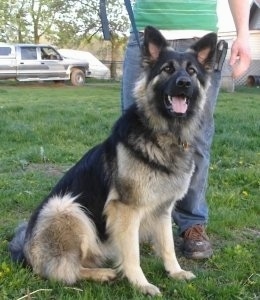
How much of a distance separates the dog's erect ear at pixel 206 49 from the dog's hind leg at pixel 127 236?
1055 millimetres

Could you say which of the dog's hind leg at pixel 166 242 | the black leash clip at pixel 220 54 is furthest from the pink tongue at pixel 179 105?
the dog's hind leg at pixel 166 242

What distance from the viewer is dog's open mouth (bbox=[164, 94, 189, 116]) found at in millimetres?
2953

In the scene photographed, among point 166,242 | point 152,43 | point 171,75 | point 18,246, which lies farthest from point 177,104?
point 18,246

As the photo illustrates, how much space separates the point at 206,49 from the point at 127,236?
1291mm

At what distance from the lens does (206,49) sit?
308cm

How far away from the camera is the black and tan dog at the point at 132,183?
116 inches

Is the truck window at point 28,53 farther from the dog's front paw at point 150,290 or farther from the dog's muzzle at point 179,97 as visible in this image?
the dog's front paw at point 150,290

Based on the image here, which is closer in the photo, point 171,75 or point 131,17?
point 171,75

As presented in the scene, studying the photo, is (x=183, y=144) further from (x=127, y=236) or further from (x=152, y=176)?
(x=127, y=236)

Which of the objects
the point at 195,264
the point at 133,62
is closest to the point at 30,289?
the point at 195,264

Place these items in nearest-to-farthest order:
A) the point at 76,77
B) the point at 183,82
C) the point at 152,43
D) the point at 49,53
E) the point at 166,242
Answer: the point at 183,82, the point at 152,43, the point at 166,242, the point at 49,53, the point at 76,77

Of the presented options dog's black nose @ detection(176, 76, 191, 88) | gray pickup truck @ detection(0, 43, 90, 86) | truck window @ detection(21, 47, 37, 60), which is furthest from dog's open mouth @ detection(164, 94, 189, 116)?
truck window @ detection(21, 47, 37, 60)

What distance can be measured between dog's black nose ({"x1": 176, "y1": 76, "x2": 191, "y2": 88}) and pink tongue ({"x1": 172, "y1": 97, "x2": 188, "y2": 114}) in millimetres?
134

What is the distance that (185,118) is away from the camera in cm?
312
